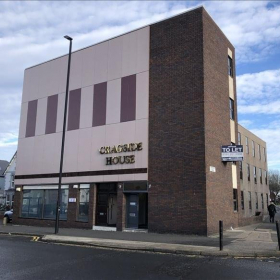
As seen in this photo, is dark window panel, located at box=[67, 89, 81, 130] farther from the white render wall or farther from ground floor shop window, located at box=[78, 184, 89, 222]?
ground floor shop window, located at box=[78, 184, 89, 222]

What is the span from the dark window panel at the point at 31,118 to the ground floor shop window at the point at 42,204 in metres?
4.57

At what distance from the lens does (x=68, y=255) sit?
37.4 feet

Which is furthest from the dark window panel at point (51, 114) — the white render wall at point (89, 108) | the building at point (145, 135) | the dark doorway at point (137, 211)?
the dark doorway at point (137, 211)

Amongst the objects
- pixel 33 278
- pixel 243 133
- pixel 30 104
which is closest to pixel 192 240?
pixel 33 278

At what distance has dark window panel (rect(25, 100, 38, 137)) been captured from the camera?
26147 millimetres

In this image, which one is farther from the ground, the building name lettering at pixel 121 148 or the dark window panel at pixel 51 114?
the dark window panel at pixel 51 114

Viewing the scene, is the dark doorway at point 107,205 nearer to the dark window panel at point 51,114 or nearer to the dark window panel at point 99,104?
the dark window panel at point 99,104

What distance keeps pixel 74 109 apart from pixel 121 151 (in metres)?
5.55

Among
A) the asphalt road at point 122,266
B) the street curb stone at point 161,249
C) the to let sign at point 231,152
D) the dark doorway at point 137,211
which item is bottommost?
the asphalt road at point 122,266

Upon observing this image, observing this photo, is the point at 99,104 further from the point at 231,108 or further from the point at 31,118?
the point at 231,108

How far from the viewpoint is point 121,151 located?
20.4 m

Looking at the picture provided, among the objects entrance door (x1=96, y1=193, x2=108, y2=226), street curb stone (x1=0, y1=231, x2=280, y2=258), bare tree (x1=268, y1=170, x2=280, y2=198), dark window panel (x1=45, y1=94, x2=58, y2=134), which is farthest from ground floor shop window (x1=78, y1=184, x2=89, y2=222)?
bare tree (x1=268, y1=170, x2=280, y2=198)

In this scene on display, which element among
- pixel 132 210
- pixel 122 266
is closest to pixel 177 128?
pixel 132 210

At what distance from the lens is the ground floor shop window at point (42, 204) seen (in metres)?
23.1
